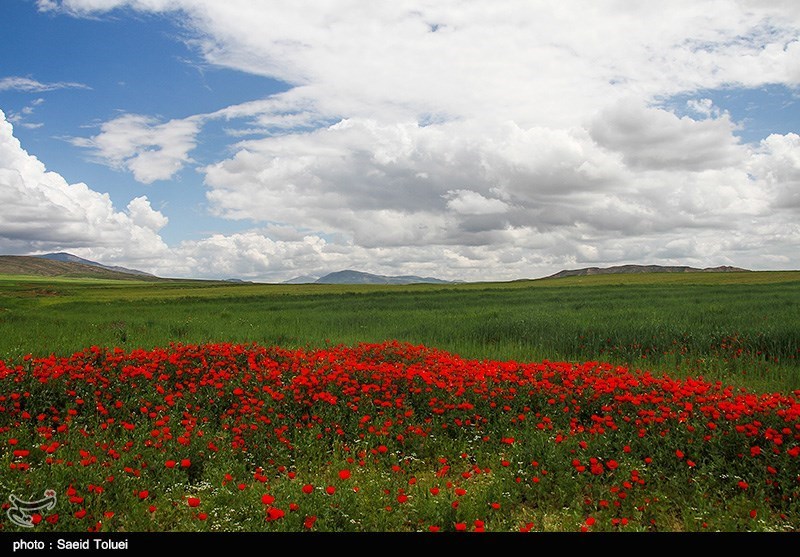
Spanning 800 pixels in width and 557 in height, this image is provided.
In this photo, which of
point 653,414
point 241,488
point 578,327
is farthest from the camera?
point 578,327

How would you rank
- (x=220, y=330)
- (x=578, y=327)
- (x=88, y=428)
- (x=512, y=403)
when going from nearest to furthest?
(x=88, y=428)
(x=512, y=403)
(x=578, y=327)
(x=220, y=330)

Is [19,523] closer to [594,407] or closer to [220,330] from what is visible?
[594,407]

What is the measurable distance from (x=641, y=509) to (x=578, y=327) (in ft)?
44.2

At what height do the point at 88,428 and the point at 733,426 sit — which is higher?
the point at 733,426

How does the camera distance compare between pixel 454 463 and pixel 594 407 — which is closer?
pixel 454 463

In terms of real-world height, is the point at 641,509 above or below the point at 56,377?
below

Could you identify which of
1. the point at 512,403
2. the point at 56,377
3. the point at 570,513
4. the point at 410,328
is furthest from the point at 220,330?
the point at 570,513

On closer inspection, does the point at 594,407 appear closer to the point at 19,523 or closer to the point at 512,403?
the point at 512,403

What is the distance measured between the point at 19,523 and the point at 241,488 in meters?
1.95

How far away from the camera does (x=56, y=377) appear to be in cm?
882

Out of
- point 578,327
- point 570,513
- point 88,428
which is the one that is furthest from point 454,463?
point 578,327

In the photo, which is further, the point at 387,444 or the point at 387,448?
the point at 387,444

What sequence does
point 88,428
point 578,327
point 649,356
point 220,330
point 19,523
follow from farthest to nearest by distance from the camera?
point 220,330
point 578,327
point 649,356
point 88,428
point 19,523

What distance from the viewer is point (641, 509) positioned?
17.7 ft
